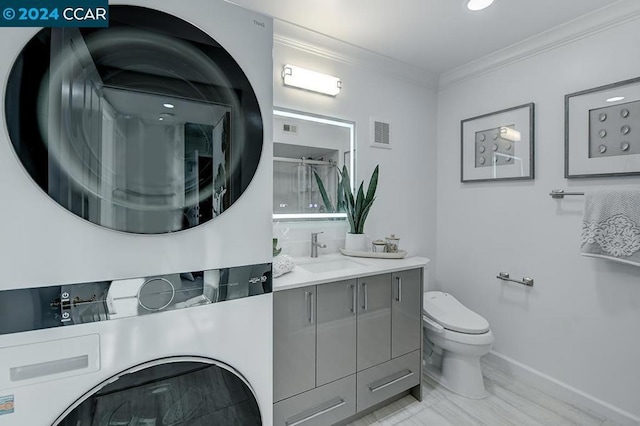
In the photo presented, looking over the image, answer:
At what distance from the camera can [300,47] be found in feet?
6.42

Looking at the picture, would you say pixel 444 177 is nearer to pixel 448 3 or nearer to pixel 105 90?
pixel 448 3

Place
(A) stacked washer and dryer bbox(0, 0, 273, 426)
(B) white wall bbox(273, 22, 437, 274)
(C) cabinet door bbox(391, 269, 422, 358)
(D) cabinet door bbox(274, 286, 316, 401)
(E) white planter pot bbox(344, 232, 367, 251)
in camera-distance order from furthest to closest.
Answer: (E) white planter pot bbox(344, 232, 367, 251), (B) white wall bbox(273, 22, 437, 274), (C) cabinet door bbox(391, 269, 422, 358), (D) cabinet door bbox(274, 286, 316, 401), (A) stacked washer and dryer bbox(0, 0, 273, 426)

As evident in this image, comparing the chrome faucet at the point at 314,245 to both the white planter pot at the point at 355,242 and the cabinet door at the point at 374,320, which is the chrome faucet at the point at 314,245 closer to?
the white planter pot at the point at 355,242

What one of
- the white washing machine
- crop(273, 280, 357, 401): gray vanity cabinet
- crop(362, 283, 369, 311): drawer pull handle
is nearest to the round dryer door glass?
the white washing machine

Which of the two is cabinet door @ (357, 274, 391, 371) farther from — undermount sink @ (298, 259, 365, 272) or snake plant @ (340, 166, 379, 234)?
snake plant @ (340, 166, 379, 234)

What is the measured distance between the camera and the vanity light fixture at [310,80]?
1899mm

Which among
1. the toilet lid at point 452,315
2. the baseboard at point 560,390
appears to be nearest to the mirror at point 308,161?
the toilet lid at point 452,315

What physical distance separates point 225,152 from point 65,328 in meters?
0.63

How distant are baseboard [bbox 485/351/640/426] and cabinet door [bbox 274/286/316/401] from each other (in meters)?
1.64

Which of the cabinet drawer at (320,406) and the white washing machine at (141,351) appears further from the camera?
the cabinet drawer at (320,406)

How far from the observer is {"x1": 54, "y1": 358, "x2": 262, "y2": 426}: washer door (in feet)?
2.57

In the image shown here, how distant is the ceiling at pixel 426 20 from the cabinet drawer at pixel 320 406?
211 cm

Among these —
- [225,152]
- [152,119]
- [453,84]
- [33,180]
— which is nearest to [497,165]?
[453,84]

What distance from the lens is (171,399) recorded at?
0.88 metres
